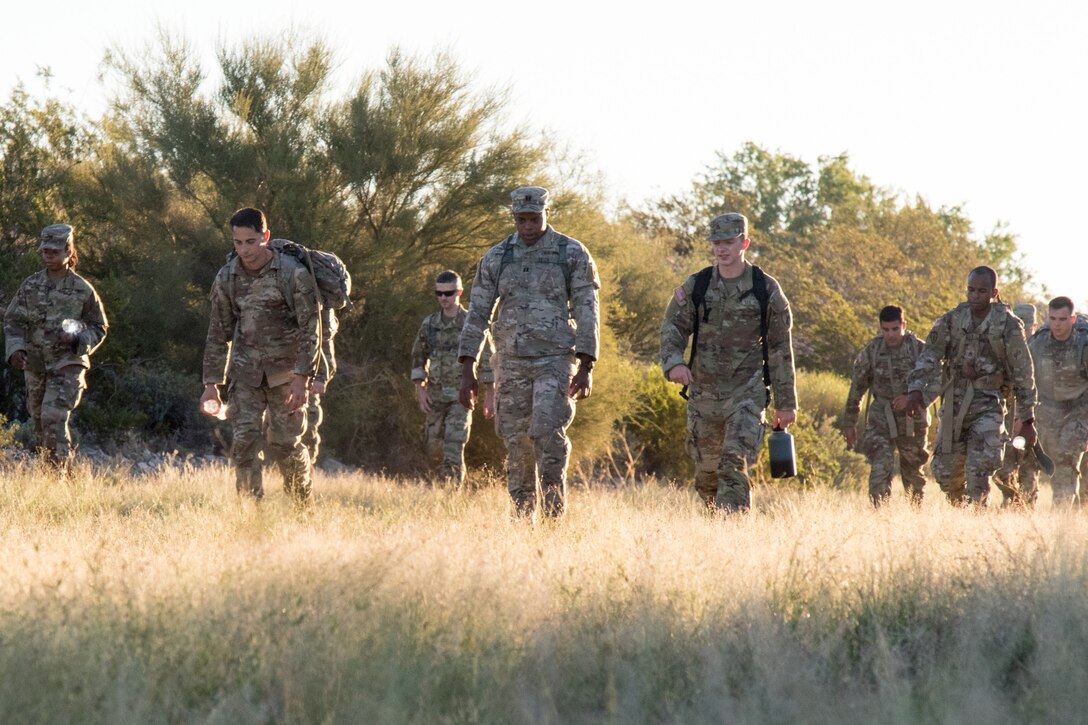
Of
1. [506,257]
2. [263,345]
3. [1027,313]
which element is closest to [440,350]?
[263,345]

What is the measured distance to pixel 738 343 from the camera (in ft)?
29.0

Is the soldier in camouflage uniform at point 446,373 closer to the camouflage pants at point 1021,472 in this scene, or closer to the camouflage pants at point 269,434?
the camouflage pants at point 269,434

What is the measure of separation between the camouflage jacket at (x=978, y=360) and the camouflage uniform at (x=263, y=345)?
4.81m

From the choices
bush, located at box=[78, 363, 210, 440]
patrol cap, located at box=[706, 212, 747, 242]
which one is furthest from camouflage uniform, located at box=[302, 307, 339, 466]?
bush, located at box=[78, 363, 210, 440]

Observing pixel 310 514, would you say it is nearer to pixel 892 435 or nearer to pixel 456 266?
pixel 892 435

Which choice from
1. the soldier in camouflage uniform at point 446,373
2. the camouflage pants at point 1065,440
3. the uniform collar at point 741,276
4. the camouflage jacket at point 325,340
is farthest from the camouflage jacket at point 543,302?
the camouflage pants at point 1065,440

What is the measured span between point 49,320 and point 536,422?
4.70 m

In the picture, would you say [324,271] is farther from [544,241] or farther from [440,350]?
[440,350]

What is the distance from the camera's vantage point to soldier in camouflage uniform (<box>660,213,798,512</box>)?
8750mm

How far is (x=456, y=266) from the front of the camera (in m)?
18.6

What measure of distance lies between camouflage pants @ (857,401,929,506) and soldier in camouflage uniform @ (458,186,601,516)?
5321 millimetres

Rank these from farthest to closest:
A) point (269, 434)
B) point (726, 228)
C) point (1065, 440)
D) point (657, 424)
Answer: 1. point (657, 424)
2. point (1065, 440)
3. point (269, 434)
4. point (726, 228)

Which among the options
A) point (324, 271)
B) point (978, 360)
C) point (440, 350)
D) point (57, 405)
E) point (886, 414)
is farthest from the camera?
point (440, 350)

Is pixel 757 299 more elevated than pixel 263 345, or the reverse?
pixel 757 299
